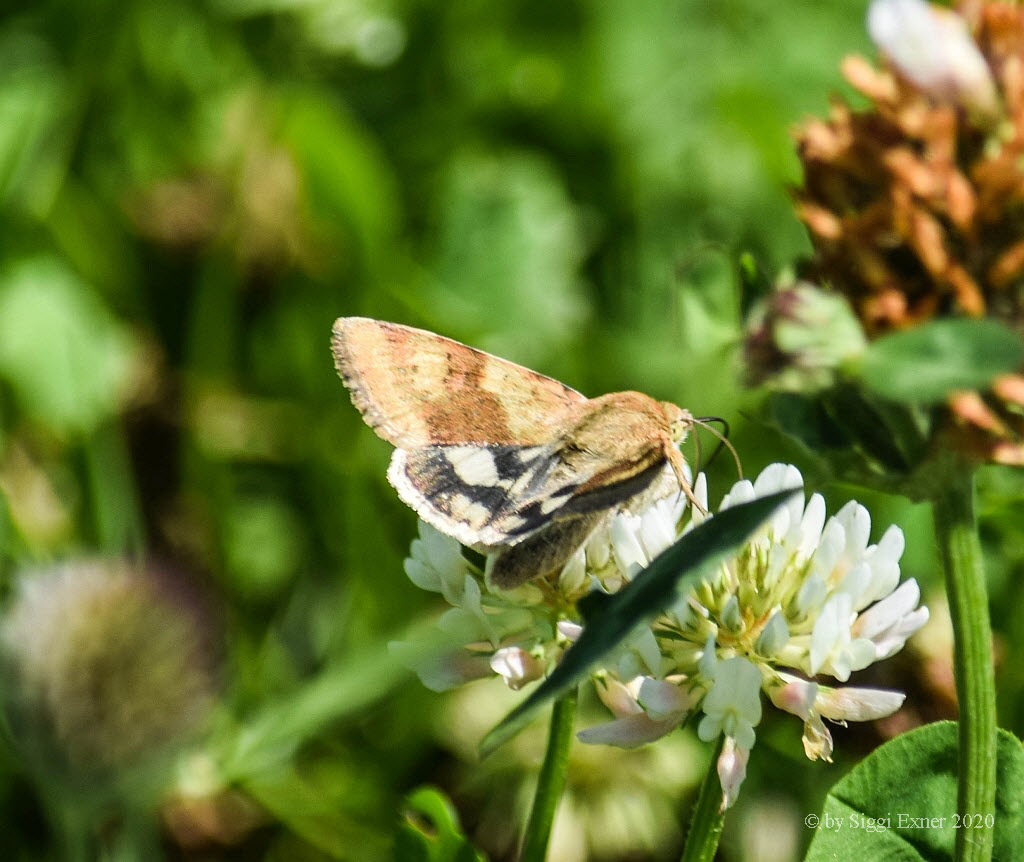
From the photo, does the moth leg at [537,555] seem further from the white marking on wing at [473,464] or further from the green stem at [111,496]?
the green stem at [111,496]

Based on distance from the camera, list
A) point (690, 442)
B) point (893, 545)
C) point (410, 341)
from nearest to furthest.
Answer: point (893, 545), point (410, 341), point (690, 442)

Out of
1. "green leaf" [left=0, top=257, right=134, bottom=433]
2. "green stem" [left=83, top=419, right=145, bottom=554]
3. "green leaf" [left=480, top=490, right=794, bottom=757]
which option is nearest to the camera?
"green leaf" [left=480, top=490, right=794, bottom=757]

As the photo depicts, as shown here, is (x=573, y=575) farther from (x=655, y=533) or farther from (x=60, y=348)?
(x=60, y=348)

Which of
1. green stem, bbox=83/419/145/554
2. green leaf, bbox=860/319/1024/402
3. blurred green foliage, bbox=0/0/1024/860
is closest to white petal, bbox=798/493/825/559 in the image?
green leaf, bbox=860/319/1024/402

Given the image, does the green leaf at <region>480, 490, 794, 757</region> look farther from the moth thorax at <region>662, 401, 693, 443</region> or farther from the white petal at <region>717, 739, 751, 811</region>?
the moth thorax at <region>662, 401, 693, 443</region>

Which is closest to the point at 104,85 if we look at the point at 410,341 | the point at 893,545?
the point at 410,341

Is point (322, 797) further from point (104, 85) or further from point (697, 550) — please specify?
point (104, 85)

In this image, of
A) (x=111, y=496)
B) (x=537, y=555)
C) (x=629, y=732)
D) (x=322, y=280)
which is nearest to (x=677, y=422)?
(x=537, y=555)
